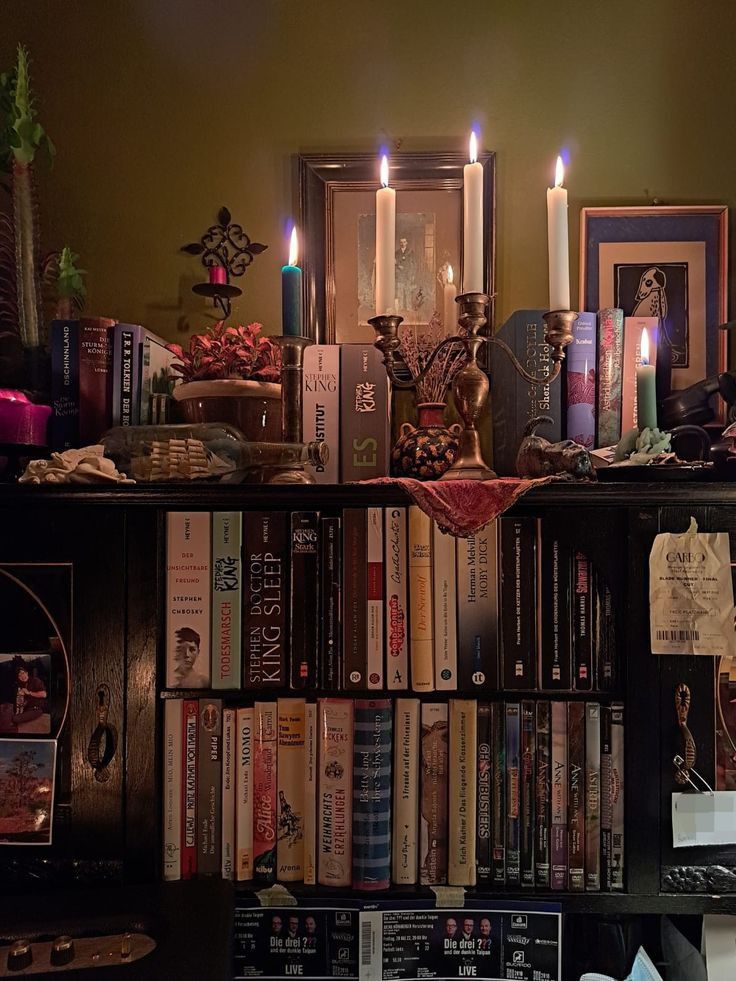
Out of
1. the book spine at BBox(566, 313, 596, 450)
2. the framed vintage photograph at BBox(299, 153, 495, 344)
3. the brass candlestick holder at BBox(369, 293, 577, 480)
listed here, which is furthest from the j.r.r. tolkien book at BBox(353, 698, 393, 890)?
the framed vintage photograph at BBox(299, 153, 495, 344)

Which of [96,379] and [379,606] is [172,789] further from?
[96,379]

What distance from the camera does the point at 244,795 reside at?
102cm

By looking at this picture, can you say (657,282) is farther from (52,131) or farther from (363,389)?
(52,131)

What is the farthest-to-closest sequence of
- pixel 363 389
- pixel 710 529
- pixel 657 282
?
1. pixel 657 282
2. pixel 363 389
3. pixel 710 529

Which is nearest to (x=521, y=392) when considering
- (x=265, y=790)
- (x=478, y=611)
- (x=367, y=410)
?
(x=367, y=410)

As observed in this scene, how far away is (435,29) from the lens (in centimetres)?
129

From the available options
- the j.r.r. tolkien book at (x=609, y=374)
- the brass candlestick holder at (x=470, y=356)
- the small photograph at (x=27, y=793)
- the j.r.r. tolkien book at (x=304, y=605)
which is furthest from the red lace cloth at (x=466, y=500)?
the small photograph at (x=27, y=793)

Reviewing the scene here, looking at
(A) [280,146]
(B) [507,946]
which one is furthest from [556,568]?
(A) [280,146]

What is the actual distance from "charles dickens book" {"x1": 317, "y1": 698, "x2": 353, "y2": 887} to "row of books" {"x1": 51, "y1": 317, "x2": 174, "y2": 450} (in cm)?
53

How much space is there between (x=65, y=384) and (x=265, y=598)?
0.47 meters

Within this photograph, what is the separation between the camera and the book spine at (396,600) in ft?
3.33

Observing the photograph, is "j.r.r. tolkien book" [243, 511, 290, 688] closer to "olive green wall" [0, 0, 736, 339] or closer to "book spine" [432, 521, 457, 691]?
"book spine" [432, 521, 457, 691]

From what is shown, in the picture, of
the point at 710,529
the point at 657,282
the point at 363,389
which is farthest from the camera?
the point at 657,282

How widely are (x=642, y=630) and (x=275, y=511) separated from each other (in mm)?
522
